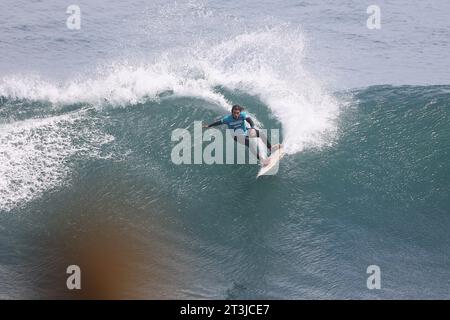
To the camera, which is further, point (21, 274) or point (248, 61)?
point (248, 61)

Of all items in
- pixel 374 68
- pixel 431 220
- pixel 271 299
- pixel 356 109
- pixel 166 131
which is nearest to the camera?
pixel 271 299

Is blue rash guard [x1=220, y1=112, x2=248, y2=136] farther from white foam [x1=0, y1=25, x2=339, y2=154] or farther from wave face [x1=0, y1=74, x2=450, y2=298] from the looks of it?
white foam [x1=0, y1=25, x2=339, y2=154]

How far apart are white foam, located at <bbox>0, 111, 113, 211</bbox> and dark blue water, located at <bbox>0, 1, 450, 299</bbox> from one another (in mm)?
41

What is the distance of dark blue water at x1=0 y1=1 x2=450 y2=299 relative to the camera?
12.2m

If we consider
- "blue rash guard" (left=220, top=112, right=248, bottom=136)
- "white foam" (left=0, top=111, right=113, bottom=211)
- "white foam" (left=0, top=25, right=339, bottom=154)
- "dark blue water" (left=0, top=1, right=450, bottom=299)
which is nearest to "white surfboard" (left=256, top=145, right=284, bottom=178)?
"dark blue water" (left=0, top=1, right=450, bottom=299)

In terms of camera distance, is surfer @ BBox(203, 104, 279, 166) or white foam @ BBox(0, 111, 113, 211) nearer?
white foam @ BBox(0, 111, 113, 211)

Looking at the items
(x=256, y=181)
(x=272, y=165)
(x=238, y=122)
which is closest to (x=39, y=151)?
(x=238, y=122)

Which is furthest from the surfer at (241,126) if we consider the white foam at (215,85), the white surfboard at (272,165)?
the white foam at (215,85)

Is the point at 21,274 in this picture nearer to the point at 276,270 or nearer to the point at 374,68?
the point at 276,270

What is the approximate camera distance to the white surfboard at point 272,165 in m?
14.9

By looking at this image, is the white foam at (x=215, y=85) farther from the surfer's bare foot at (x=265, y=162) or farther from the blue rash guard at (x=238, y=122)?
the blue rash guard at (x=238, y=122)

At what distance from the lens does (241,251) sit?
1273cm

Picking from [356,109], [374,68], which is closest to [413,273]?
[356,109]

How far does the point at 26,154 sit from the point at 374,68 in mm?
14604
